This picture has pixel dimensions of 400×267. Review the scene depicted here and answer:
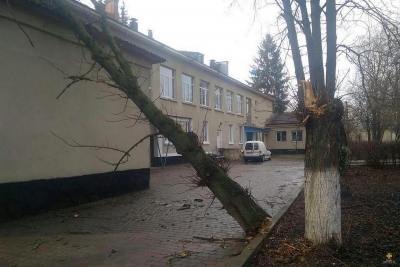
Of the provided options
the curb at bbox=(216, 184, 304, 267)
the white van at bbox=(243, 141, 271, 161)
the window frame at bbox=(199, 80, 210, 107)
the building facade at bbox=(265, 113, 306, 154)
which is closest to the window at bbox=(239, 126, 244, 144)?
the white van at bbox=(243, 141, 271, 161)

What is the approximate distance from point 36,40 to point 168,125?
449cm

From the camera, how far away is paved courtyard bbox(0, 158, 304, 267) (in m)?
5.20

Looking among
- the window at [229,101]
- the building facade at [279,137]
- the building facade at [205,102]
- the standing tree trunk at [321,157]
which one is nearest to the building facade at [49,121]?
the standing tree trunk at [321,157]

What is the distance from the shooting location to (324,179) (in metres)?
5.43

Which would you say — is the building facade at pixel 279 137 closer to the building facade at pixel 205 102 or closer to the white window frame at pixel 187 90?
the building facade at pixel 205 102

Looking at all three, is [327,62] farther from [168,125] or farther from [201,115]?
[201,115]

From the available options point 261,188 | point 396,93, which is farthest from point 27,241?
point 396,93

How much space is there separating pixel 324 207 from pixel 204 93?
24.9 m

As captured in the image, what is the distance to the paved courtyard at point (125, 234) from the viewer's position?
17.1ft

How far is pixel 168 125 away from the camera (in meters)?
5.98

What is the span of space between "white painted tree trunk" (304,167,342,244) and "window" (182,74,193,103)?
69.3 ft

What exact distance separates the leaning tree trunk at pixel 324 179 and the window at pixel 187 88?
21.0 meters

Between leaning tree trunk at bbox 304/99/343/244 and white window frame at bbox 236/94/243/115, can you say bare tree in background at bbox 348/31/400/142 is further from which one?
white window frame at bbox 236/94/243/115

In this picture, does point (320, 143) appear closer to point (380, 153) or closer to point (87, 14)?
point (87, 14)
